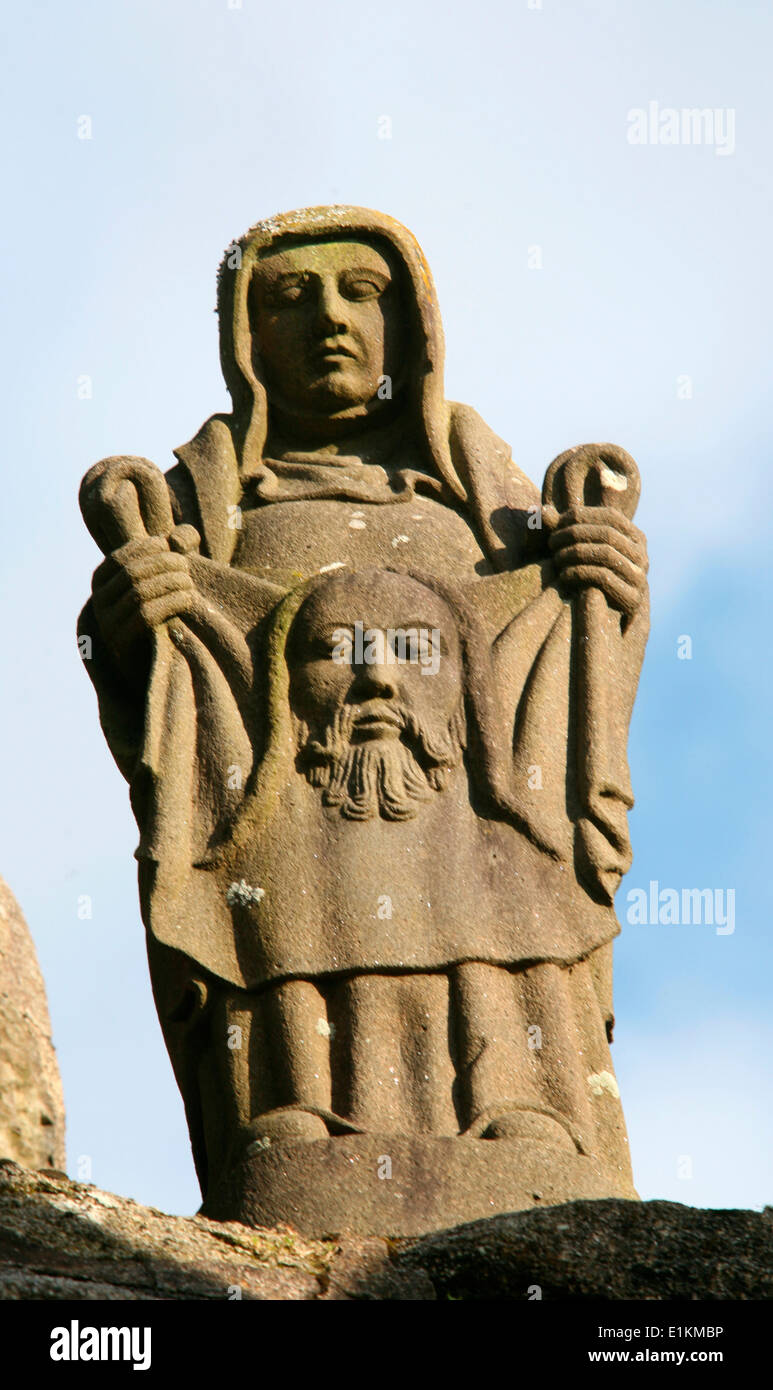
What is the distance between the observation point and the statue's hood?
10.1 metres

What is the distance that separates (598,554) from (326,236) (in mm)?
1829

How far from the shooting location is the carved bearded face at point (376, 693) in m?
8.73

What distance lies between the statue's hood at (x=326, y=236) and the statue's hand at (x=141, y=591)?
2.95 ft

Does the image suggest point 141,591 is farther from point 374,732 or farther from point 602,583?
point 602,583

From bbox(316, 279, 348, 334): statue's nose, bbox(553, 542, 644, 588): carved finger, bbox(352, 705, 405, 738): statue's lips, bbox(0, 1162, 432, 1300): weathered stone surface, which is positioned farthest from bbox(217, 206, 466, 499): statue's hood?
bbox(0, 1162, 432, 1300): weathered stone surface

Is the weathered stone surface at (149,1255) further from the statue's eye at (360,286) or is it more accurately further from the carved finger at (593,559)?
the statue's eye at (360,286)

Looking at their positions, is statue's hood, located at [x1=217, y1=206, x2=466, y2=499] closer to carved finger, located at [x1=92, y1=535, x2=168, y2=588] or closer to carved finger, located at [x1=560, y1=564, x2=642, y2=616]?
carved finger, located at [x1=92, y1=535, x2=168, y2=588]

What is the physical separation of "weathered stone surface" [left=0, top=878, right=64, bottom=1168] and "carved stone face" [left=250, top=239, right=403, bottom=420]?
2.63 meters

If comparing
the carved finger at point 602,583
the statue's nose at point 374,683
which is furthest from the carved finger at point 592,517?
the statue's nose at point 374,683

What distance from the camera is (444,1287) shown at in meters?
6.65

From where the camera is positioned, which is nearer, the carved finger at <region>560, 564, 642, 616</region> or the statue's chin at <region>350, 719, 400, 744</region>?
the statue's chin at <region>350, 719, 400, 744</region>

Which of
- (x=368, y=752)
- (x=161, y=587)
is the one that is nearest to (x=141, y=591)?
(x=161, y=587)

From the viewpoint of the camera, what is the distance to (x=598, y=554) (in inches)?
369
